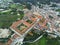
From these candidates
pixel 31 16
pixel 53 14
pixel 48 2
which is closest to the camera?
pixel 31 16

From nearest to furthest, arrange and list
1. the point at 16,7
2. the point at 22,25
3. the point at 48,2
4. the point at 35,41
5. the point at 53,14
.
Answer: the point at 35,41 → the point at 22,25 → the point at 53,14 → the point at 16,7 → the point at 48,2

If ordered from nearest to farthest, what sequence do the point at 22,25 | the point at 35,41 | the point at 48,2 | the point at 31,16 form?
1. the point at 35,41
2. the point at 22,25
3. the point at 31,16
4. the point at 48,2

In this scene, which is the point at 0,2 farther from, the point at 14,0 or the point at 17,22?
the point at 17,22

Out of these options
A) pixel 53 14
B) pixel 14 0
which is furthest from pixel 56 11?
pixel 14 0

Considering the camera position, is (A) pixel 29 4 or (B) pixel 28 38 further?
(A) pixel 29 4

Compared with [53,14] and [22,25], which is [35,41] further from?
[53,14]

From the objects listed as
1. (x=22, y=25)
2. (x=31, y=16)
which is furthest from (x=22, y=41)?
(x=31, y=16)

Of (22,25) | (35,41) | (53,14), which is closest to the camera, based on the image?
(35,41)

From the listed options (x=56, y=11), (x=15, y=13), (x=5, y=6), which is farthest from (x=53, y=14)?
(x=5, y=6)

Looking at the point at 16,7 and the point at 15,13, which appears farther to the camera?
the point at 16,7
